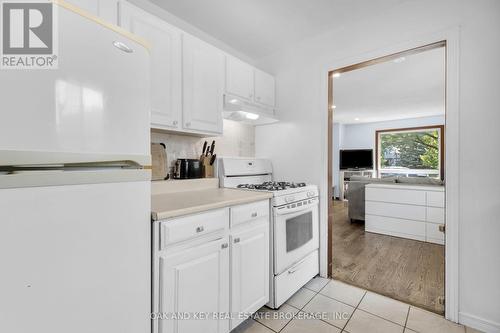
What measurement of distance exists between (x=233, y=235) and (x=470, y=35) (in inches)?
83.3

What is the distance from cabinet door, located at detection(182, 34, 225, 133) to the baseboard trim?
227 cm

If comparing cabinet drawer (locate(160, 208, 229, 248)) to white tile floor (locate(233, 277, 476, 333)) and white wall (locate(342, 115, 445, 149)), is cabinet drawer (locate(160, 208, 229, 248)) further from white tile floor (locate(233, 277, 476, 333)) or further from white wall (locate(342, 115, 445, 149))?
white wall (locate(342, 115, 445, 149))

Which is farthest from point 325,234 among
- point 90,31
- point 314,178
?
point 90,31

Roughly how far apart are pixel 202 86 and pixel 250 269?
4.72ft

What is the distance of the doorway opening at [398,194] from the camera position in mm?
2258

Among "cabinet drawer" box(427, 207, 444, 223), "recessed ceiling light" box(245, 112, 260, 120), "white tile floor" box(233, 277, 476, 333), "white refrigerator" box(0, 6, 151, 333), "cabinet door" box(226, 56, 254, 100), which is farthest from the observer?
"cabinet drawer" box(427, 207, 444, 223)

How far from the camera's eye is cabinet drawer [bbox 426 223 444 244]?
3215 millimetres

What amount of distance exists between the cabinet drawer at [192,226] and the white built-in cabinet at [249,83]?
1.24 m

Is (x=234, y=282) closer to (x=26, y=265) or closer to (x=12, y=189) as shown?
(x=26, y=265)

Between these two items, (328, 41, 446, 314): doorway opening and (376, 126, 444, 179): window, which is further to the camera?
(376, 126, 444, 179): window

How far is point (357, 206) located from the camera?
423cm

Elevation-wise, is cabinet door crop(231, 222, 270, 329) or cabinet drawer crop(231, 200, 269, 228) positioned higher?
cabinet drawer crop(231, 200, 269, 228)

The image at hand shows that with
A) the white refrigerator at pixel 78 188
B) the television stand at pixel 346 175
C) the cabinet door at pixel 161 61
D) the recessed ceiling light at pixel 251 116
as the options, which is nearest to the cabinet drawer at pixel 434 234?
the recessed ceiling light at pixel 251 116

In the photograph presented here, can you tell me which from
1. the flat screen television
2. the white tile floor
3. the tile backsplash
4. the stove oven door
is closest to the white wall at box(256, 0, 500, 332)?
the white tile floor
